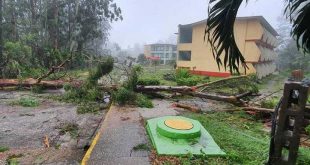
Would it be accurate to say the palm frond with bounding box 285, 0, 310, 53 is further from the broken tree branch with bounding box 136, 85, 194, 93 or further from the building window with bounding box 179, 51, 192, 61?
the building window with bounding box 179, 51, 192, 61

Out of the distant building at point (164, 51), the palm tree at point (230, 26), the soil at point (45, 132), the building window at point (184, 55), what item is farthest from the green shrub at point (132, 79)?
the distant building at point (164, 51)

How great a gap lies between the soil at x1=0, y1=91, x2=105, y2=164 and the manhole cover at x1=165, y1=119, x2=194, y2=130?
5.06 feet

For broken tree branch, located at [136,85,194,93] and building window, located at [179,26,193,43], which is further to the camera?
building window, located at [179,26,193,43]

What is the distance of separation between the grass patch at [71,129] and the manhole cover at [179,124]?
2.00 meters

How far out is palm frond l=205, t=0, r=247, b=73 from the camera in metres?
1.85

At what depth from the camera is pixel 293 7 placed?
6.51ft

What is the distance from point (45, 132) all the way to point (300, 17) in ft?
16.8

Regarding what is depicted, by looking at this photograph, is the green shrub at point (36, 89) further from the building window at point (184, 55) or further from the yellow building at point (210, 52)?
the building window at point (184, 55)

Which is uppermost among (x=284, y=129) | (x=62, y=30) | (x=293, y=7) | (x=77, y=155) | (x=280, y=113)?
(x=62, y=30)

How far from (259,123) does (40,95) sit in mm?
7780

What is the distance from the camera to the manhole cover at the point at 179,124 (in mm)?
4289

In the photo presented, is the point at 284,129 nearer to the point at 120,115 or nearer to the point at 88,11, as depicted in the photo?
the point at 120,115

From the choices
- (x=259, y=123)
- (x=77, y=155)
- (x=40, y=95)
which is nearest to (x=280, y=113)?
(x=77, y=155)

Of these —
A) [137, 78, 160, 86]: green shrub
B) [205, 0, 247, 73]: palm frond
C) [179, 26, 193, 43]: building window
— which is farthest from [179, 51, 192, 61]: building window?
[205, 0, 247, 73]: palm frond
